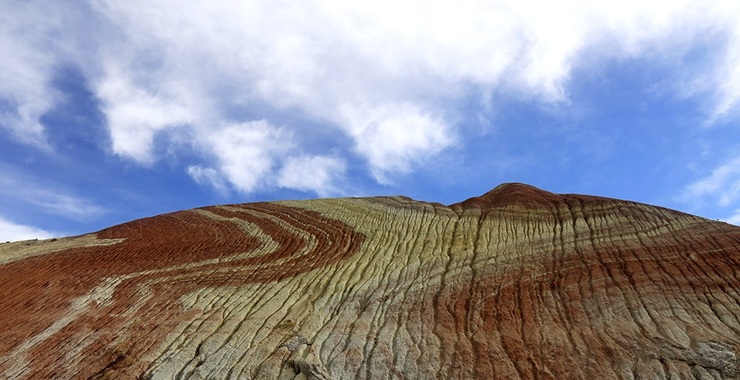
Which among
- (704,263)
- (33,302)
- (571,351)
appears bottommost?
(571,351)

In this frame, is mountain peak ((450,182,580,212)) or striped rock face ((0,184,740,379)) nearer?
striped rock face ((0,184,740,379))

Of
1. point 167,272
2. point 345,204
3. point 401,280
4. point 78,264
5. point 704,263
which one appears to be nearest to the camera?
point 704,263

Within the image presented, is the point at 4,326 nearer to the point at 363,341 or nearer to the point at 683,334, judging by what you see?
the point at 363,341

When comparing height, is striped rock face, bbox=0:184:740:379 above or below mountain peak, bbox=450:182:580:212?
below

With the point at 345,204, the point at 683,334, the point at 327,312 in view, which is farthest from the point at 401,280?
the point at 345,204

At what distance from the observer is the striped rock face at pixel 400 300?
14.1 m

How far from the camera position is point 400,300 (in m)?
17.8

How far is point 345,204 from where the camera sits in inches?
1238

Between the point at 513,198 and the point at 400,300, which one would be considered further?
the point at 513,198

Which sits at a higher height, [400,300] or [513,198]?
[513,198]

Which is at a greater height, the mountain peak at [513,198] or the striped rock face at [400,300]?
the mountain peak at [513,198]

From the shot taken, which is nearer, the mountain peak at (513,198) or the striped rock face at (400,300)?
the striped rock face at (400,300)

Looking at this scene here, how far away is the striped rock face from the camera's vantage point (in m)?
14.1

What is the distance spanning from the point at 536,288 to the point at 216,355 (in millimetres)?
10097
